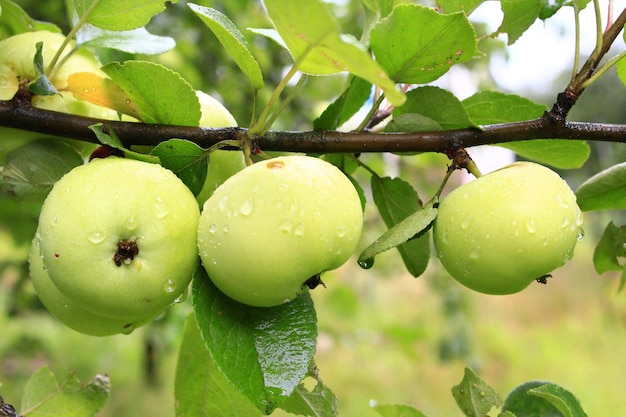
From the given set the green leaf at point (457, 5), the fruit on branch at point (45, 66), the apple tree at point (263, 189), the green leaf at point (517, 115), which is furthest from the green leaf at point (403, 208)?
the fruit on branch at point (45, 66)

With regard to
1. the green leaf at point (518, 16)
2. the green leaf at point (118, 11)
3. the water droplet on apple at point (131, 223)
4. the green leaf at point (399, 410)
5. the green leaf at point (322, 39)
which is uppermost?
the green leaf at point (322, 39)

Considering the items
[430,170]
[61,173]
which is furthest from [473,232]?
[430,170]

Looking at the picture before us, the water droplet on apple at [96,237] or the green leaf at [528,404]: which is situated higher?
the water droplet on apple at [96,237]

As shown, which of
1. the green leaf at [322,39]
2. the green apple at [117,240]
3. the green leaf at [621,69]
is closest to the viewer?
the green leaf at [322,39]

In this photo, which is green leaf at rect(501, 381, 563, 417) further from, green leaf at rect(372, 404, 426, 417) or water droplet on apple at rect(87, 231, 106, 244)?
water droplet on apple at rect(87, 231, 106, 244)

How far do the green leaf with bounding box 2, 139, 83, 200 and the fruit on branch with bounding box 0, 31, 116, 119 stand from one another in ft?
0.17

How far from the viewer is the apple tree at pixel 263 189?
1.66 ft

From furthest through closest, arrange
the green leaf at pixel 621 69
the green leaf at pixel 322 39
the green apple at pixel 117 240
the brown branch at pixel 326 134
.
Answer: the green leaf at pixel 621 69 < the brown branch at pixel 326 134 < the green apple at pixel 117 240 < the green leaf at pixel 322 39

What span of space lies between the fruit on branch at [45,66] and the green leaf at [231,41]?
0.66 feet

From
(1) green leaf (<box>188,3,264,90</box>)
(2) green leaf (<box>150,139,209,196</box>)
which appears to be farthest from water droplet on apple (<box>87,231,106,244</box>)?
(1) green leaf (<box>188,3,264,90</box>)

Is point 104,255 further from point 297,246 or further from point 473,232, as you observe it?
point 473,232

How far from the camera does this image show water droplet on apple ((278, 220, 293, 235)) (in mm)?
490

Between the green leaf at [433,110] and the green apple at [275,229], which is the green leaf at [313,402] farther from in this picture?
the green leaf at [433,110]

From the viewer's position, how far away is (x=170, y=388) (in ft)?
12.3
